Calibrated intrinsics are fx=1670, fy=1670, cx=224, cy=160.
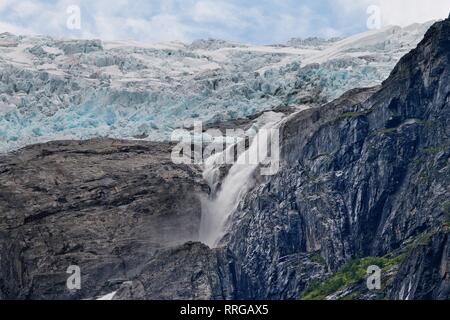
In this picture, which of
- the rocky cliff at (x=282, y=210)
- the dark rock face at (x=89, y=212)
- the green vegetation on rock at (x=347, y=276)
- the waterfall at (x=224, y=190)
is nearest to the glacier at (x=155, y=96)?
the dark rock face at (x=89, y=212)

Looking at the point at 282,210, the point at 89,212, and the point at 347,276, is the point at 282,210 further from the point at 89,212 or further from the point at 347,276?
the point at 89,212

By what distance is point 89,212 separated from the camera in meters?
159

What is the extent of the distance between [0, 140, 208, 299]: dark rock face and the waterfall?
1.07 metres

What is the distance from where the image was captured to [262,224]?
153000 mm

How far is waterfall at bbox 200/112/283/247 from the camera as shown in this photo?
516 ft

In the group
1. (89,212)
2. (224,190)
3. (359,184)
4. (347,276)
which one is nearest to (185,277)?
(347,276)

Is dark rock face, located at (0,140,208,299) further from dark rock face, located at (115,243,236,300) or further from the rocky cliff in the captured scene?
dark rock face, located at (115,243,236,300)

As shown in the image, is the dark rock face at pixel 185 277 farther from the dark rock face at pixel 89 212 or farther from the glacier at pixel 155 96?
the glacier at pixel 155 96

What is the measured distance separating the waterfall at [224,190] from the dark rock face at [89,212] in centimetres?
107

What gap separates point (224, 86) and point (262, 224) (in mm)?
40520

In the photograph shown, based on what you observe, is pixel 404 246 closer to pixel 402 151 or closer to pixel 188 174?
pixel 402 151

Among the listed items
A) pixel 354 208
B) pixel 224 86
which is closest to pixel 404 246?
pixel 354 208

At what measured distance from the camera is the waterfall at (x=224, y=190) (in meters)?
157

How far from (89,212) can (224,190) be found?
13393mm
